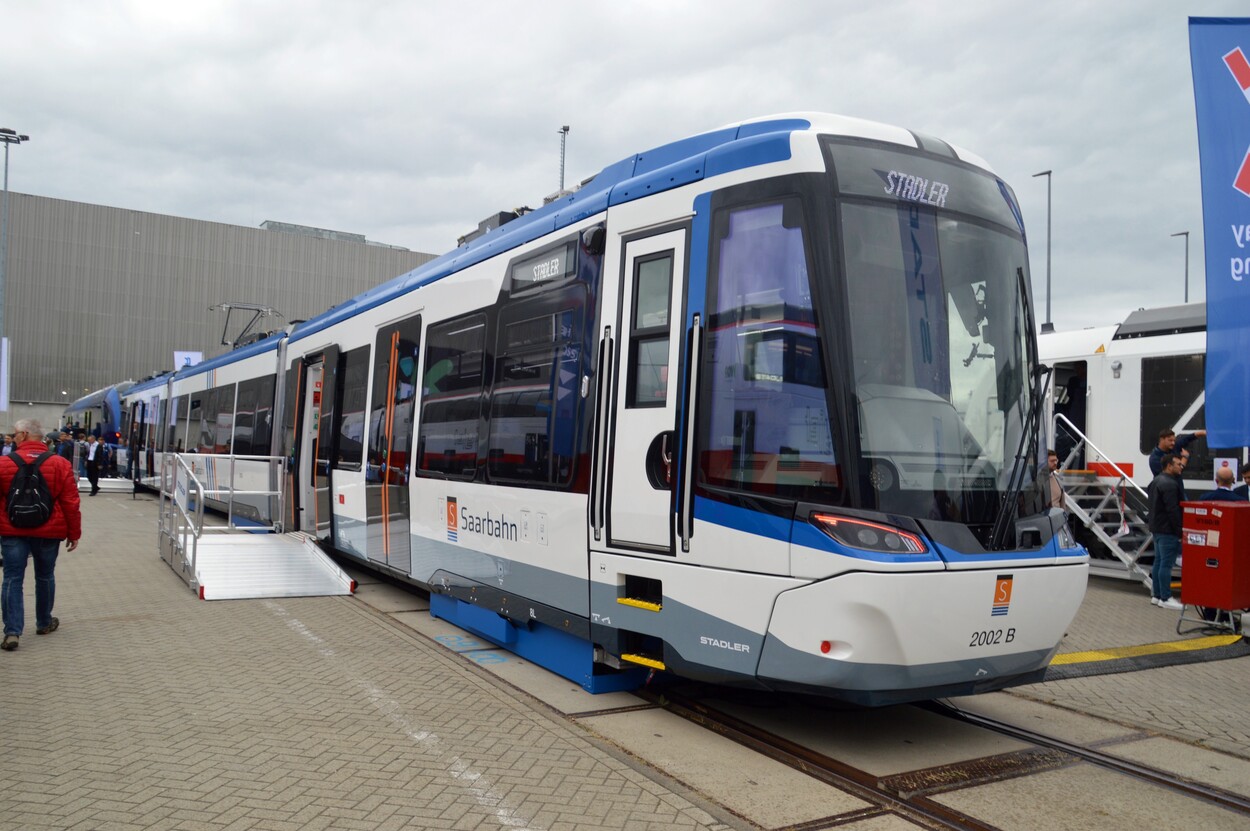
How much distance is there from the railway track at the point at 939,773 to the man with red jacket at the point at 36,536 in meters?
5.37

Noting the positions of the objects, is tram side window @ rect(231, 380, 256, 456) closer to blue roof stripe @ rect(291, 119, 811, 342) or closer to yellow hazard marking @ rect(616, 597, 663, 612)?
blue roof stripe @ rect(291, 119, 811, 342)

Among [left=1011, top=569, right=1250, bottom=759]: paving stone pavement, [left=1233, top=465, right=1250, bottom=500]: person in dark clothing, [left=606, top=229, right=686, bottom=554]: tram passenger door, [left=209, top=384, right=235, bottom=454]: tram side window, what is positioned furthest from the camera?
[left=209, top=384, right=235, bottom=454]: tram side window

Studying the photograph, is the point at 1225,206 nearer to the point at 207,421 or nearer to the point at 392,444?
the point at 392,444

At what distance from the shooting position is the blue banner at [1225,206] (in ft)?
23.9

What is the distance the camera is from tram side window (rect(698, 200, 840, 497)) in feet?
16.4

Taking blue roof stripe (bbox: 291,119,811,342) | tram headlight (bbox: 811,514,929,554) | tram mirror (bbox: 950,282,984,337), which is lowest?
tram headlight (bbox: 811,514,929,554)

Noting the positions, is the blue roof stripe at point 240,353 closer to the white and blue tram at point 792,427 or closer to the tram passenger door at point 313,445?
the tram passenger door at point 313,445

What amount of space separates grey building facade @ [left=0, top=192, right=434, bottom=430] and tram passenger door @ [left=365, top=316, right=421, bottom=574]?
160ft

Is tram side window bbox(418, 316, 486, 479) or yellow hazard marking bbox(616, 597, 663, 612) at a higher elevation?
tram side window bbox(418, 316, 486, 479)

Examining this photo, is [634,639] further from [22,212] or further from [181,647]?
[22,212]

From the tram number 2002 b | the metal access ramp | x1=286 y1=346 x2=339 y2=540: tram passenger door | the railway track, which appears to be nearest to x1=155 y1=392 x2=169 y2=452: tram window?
the metal access ramp

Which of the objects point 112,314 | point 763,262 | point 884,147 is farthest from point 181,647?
point 112,314

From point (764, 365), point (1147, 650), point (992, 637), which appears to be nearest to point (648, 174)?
point (764, 365)

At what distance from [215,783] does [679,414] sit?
3.07 meters
